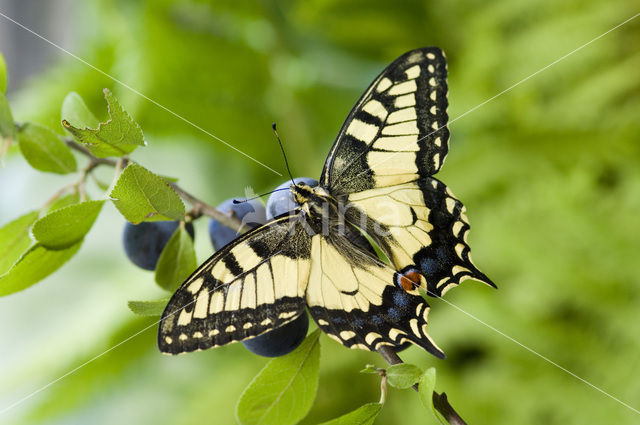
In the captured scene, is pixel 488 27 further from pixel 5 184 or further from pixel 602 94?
pixel 5 184

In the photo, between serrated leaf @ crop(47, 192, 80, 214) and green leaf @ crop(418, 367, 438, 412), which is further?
serrated leaf @ crop(47, 192, 80, 214)

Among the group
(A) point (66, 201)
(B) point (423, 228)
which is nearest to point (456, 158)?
(B) point (423, 228)

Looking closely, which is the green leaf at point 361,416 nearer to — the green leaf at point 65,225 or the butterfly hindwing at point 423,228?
the butterfly hindwing at point 423,228

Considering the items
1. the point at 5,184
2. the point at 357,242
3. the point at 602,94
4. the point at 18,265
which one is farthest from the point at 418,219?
the point at 5,184

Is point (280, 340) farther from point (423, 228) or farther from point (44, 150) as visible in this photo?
point (44, 150)

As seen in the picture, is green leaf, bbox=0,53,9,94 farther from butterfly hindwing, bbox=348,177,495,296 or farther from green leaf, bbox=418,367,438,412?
green leaf, bbox=418,367,438,412

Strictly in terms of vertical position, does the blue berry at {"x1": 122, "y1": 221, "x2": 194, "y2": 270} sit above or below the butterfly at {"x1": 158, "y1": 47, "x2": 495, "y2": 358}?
above

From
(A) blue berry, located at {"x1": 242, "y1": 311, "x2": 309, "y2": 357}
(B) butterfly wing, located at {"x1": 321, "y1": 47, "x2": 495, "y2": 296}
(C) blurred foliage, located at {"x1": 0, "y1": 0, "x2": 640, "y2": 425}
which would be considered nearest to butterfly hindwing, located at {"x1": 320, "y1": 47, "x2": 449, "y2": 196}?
(B) butterfly wing, located at {"x1": 321, "y1": 47, "x2": 495, "y2": 296}
